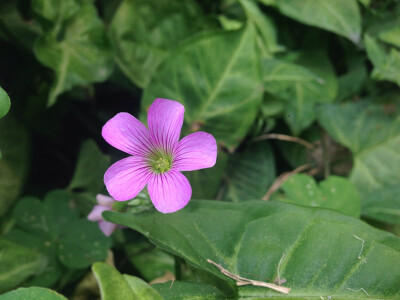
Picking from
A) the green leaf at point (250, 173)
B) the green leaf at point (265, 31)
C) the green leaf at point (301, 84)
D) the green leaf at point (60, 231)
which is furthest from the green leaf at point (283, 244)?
the green leaf at point (265, 31)

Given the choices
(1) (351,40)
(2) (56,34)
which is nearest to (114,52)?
(2) (56,34)

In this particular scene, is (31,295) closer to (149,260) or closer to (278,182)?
(149,260)

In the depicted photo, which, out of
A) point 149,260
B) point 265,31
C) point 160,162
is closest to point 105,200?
point 160,162

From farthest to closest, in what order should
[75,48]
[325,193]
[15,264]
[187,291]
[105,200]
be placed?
1. [75,48]
2. [325,193]
3. [15,264]
4. [105,200]
5. [187,291]

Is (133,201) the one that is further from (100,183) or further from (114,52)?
(114,52)

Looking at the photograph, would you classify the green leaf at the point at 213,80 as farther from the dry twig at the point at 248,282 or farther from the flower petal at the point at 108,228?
the dry twig at the point at 248,282
